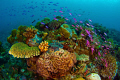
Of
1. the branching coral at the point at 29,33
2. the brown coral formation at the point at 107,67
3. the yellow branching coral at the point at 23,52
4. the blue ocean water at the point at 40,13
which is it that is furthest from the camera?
the blue ocean water at the point at 40,13

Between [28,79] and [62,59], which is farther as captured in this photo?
[28,79]

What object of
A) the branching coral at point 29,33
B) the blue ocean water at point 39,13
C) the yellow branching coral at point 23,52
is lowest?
the blue ocean water at point 39,13

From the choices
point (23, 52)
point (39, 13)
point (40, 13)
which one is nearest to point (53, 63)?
point (23, 52)

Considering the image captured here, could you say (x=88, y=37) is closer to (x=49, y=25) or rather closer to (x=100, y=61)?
(x=100, y=61)

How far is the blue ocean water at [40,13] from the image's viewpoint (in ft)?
39.6

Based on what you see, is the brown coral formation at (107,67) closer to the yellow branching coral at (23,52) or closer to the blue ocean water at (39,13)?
the yellow branching coral at (23,52)

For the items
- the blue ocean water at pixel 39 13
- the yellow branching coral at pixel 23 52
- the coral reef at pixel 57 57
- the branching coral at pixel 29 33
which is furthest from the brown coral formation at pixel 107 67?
the blue ocean water at pixel 39 13

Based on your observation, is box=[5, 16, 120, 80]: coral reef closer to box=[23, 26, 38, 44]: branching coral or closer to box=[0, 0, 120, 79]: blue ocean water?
box=[23, 26, 38, 44]: branching coral

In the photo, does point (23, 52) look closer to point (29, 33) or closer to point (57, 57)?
point (29, 33)

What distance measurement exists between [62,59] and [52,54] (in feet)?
1.53

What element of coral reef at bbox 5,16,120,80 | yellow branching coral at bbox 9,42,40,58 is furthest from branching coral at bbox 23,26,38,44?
yellow branching coral at bbox 9,42,40,58

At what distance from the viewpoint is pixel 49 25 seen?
18.5 feet

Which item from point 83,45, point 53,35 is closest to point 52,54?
point 53,35

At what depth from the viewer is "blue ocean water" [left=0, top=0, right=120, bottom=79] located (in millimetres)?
12073
